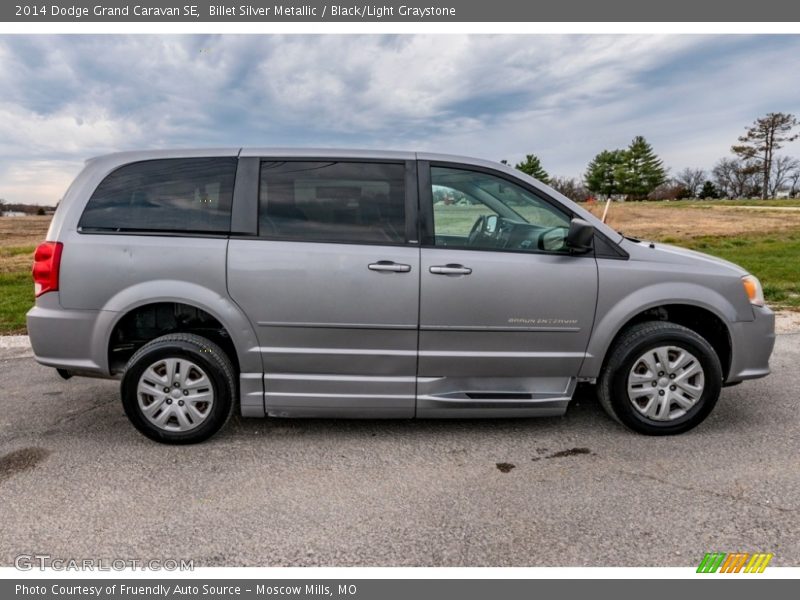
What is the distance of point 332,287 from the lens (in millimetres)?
3383

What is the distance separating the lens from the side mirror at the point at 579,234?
132 inches

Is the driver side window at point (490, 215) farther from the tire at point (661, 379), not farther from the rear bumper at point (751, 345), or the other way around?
the rear bumper at point (751, 345)

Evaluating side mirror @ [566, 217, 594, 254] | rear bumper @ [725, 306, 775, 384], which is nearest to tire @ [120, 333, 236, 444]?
side mirror @ [566, 217, 594, 254]

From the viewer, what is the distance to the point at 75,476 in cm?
315

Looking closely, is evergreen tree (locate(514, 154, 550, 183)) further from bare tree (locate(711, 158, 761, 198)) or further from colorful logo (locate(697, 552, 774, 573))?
colorful logo (locate(697, 552, 774, 573))

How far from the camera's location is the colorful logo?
93.9 inches

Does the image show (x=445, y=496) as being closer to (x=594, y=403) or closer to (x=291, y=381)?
(x=291, y=381)

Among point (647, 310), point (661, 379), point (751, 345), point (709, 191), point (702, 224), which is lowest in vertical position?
point (661, 379)

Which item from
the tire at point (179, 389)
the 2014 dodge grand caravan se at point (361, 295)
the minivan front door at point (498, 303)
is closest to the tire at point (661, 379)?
the 2014 dodge grand caravan se at point (361, 295)

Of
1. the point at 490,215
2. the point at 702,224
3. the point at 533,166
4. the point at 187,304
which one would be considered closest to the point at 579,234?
the point at 490,215

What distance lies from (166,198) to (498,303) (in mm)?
2218

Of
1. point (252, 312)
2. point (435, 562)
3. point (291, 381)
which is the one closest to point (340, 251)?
point (252, 312)

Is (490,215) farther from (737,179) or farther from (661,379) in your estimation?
(737,179)

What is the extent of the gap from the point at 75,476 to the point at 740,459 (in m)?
3.89
